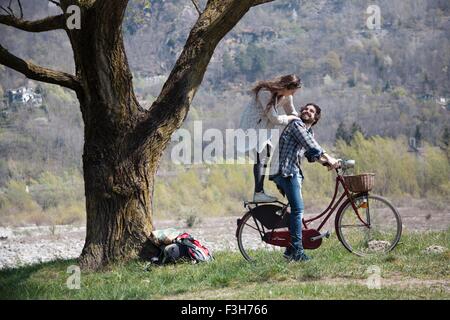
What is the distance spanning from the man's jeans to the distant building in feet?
162

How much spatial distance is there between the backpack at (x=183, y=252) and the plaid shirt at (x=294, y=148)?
154 centimetres

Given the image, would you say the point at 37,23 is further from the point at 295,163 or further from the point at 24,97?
the point at 24,97

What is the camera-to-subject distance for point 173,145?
4719cm

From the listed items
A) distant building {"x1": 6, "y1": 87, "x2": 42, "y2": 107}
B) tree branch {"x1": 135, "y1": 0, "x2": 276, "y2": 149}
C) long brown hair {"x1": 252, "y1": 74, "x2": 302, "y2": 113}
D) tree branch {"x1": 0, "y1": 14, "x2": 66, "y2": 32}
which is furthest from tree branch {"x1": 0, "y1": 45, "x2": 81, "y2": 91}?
distant building {"x1": 6, "y1": 87, "x2": 42, "y2": 107}

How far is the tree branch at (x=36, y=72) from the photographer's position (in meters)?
10.8

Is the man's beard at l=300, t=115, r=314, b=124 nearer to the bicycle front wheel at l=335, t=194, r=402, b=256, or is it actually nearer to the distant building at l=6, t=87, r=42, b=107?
the bicycle front wheel at l=335, t=194, r=402, b=256

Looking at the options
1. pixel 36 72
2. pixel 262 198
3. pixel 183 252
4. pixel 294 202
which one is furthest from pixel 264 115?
pixel 36 72

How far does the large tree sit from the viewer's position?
10.7m

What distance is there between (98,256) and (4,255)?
12027 mm

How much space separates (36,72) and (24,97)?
4978 cm

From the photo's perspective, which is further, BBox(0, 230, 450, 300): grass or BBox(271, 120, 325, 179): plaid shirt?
BBox(271, 120, 325, 179): plaid shirt

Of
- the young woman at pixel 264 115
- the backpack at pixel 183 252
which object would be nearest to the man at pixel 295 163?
the young woman at pixel 264 115

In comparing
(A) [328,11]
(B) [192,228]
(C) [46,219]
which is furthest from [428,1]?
(B) [192,228]
